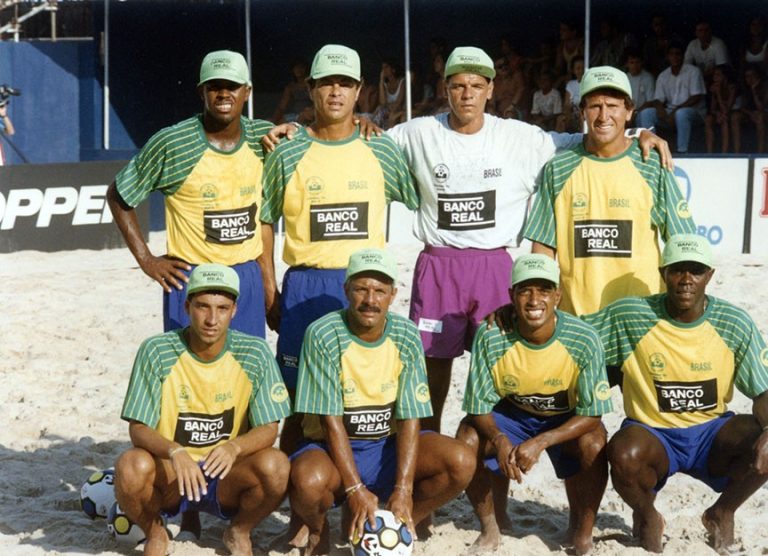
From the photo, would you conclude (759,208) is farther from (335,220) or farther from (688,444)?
(335,220)

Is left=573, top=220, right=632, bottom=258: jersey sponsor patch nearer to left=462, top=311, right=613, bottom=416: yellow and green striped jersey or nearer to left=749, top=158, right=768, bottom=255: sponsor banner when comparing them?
left=462, top=311, right=613, bottom=416: yellow and green striped jersey

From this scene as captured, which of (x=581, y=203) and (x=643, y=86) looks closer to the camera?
(x=581, y=203)

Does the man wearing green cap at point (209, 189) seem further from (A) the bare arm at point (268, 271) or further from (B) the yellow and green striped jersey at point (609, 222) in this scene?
(B) the yellow and green striped jersey at point (609, 222)

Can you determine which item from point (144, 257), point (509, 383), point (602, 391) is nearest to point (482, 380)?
point (509, 383)

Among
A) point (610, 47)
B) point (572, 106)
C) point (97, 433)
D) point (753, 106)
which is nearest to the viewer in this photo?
point (97, 433)

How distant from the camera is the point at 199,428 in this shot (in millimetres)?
5070

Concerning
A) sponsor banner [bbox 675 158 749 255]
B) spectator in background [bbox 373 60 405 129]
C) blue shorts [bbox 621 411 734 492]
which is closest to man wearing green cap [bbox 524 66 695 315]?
blue shorts [bbox 621 411 734 492]

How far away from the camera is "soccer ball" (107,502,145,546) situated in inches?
205

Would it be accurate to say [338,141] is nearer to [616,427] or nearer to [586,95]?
[586,95]

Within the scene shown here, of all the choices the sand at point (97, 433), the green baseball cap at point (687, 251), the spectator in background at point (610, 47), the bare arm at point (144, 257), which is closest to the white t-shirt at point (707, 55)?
the spectator in background at point (610, 47)

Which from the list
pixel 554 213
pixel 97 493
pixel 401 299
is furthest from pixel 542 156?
pixel 401 299

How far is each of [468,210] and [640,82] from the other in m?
9.98

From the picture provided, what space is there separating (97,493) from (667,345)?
106 inches

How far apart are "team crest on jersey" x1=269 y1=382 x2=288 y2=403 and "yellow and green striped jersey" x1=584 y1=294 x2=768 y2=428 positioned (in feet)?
4.92
